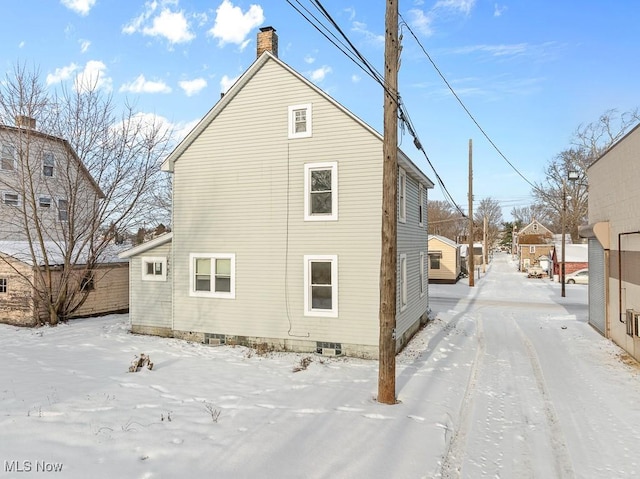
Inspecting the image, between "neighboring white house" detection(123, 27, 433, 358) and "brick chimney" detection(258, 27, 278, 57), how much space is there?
0.03m

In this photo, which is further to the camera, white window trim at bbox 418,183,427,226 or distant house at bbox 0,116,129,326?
white window trim at bbox 418,183,427,226

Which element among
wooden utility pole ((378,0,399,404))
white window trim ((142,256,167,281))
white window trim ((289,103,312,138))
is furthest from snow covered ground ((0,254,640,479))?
white window trim ((289,103,312,138))

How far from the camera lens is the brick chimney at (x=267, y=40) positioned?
13445 mm

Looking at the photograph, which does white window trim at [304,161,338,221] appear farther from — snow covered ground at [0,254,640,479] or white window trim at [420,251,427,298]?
white window trim at [420,251,427,298]

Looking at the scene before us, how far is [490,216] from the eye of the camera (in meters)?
109

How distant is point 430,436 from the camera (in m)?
6.20

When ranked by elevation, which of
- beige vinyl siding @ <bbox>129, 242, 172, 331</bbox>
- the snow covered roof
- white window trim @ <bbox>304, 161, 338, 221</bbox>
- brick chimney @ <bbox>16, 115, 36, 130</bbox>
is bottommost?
beige vinyl siding @ <bbox>129, 242, 172, 331</bbox>

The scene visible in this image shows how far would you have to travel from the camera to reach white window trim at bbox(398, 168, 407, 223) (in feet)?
43.7

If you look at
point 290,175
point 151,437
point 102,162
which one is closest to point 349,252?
point 290,175

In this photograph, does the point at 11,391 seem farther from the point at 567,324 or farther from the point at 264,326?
the point at 567,324

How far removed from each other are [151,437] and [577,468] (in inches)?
237

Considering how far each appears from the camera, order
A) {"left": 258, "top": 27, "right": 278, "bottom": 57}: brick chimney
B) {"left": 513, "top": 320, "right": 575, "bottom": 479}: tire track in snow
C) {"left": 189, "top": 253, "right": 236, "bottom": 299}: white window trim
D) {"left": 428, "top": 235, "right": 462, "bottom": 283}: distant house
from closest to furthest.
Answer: {"left": 513, "top": 320, "right": 575, "bottom": 479}: tire track in snow, {"left": 189, "top": 253, "right": 236, "bottom": 299}: white window trim, {"left": 258, "top": 27, "right": 278, "bottom": 57}: brick chimney, {"left": 428, "top": 235, "right": 462, "bottom": 283}: distant house

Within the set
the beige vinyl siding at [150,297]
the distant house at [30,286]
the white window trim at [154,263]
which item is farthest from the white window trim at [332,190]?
the distant house at [30,286]

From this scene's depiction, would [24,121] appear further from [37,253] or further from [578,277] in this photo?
[578,277]
